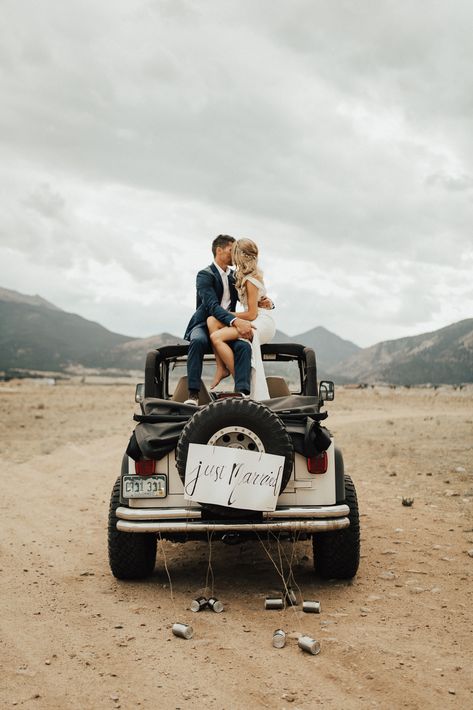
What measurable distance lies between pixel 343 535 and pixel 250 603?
90 centimetres

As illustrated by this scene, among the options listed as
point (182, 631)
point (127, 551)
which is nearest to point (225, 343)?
point (127, 551)

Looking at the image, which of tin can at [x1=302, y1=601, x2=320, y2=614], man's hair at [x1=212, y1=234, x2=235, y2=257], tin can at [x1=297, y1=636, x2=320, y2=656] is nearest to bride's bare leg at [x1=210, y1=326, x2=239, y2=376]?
man's hair at [x1=212, y1=234, x2=235, y2=257]

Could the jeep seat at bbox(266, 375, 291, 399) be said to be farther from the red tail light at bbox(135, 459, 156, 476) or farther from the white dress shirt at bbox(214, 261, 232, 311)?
the red tail light at bbox(135, 459, 156, 476)

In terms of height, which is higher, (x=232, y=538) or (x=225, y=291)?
(x=225, y=291)

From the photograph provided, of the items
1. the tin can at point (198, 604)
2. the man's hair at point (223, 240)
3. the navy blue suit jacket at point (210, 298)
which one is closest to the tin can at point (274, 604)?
the tin can at point (198, 604)

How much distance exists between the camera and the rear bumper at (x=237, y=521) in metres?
4.42

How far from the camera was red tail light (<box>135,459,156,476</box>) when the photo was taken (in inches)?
185

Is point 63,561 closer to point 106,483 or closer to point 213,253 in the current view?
point 213,253

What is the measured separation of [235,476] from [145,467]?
769mm

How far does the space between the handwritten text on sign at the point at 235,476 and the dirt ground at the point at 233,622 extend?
797 mm

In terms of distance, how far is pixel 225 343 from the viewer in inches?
225

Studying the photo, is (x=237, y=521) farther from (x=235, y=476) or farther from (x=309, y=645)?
(x=309, y=645)

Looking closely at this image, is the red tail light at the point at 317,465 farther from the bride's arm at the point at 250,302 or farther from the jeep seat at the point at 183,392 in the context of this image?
the bride's arm at the point at 250,302

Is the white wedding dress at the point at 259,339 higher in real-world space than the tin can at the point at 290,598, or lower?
higher
